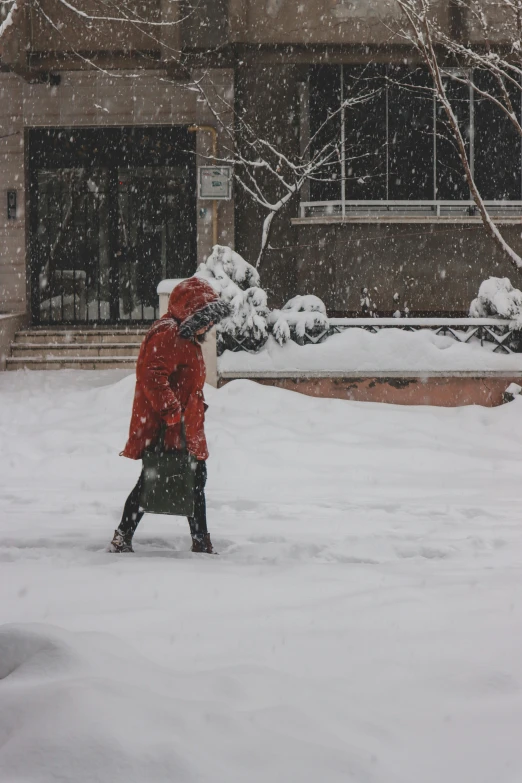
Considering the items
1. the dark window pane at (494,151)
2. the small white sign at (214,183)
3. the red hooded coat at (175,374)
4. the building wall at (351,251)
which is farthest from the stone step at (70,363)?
the red hooded coat at (175,374)

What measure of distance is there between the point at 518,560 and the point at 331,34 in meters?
11.1

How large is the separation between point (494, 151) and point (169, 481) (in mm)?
11708

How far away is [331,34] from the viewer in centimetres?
1353

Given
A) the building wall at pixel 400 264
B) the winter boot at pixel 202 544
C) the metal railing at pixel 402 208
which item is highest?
the metal railing at pixel 402 208

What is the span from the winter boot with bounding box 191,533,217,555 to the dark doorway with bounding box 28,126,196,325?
34.5ft

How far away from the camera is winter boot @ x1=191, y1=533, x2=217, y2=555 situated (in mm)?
5031

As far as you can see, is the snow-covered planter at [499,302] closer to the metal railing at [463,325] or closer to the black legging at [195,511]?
the metal railing at [463,325]

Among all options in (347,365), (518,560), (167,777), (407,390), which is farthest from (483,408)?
(167,777)

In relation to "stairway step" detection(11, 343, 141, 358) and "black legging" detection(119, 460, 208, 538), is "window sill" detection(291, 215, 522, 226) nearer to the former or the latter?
"stairway step" detection(11, 343, 141, 358)

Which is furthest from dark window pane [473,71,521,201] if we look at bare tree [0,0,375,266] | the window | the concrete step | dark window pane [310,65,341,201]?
the concrete step

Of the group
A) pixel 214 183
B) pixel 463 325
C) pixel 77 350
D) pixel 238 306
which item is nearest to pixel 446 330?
pixel 463 325

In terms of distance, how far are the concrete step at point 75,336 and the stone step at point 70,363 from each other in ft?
2.30

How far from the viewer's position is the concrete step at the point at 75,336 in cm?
1338

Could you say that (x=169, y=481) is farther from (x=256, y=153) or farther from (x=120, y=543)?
(x=256, y=153)
